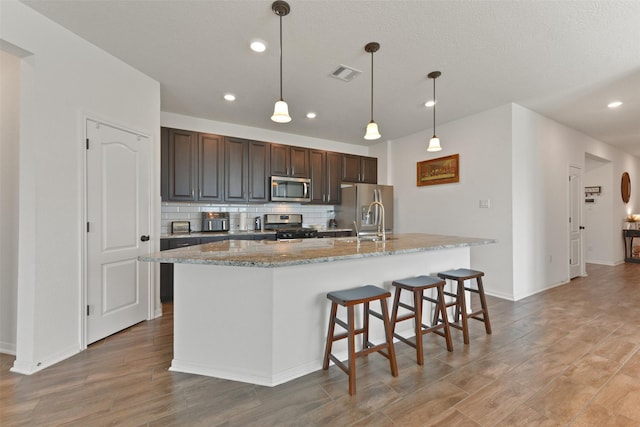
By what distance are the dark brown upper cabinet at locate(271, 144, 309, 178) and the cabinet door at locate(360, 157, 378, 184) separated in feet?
4.20

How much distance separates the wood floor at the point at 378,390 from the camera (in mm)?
1547

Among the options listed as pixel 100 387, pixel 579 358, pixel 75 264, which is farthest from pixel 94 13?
pixel 579 358

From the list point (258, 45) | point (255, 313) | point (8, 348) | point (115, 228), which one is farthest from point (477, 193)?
point (8, 348)

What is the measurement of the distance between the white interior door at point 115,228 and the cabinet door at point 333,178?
2.96 m

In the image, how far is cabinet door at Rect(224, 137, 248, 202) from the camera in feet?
13.9

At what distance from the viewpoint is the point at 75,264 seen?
89.5 inches

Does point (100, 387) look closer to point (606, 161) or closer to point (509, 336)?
point (509, 336)

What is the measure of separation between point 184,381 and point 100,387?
52 cm

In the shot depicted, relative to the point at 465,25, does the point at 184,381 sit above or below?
below

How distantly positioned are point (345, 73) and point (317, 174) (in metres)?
2.36

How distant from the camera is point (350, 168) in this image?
5.50 m

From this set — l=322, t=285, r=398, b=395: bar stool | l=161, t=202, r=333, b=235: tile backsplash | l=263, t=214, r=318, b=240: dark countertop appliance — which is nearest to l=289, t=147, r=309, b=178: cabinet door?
l=161, t=202, r=333, b=235: tile backsplash

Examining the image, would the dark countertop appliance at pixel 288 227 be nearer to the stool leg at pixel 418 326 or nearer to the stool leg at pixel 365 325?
the stool leg at pixel 365 325

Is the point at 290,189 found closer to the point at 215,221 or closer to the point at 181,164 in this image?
the point at 215,221
